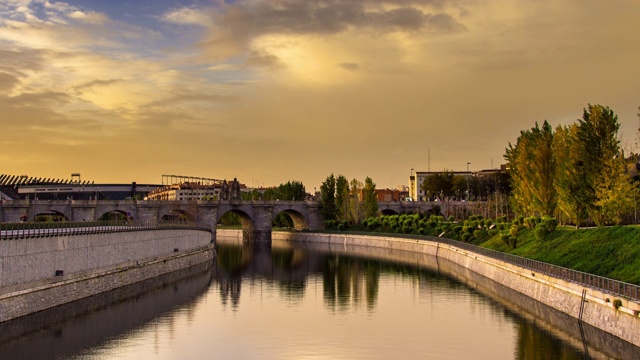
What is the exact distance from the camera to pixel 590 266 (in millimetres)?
54719

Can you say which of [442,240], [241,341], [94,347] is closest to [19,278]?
[94,347]

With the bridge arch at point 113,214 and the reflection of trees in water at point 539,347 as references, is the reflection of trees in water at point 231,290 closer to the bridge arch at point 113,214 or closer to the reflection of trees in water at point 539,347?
the reflection of trees in water at point 539,347

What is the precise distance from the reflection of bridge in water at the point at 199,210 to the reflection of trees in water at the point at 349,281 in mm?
31815

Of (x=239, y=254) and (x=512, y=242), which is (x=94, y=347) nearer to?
(x=512, y=242)

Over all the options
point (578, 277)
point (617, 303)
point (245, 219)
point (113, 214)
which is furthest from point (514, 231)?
point (113, 214)

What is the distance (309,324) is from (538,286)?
18.1 m

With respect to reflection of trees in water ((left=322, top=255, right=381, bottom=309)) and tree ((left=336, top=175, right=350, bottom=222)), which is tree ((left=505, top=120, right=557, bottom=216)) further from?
tree ((left=336, top=175, right=350, bottom=222))

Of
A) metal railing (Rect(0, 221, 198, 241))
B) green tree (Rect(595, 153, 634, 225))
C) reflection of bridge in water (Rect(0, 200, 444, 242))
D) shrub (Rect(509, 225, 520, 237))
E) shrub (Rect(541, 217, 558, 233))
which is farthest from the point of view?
reflection of bridge in water (Rect(0, 200, 444, 242))

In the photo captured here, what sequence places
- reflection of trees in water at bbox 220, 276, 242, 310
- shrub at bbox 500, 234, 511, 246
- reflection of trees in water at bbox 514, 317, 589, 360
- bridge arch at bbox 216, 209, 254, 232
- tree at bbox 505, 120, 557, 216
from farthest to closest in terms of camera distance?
bridge arch at bbox 216, 209, 254, 232, tree at bbox 505, 120, 557, 216, shrub at bbox 500, 234, 511, 246, reflection of trees in water at bbox 220, 276, 242, 310, reflection of trees in water at bbox 514, 317, 589, 360

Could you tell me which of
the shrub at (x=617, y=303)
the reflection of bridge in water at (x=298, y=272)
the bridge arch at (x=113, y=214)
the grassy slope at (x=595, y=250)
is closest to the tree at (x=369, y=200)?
the reflection of bridge in water at (x=298, y=272)

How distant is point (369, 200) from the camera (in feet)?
513

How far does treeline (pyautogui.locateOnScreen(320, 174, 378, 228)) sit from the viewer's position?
156m

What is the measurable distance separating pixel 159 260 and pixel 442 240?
44.0 m

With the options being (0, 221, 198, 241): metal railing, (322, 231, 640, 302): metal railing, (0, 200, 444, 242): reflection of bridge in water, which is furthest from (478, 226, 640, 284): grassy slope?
(0, 200, 444, 242): reflection of bridge in water
